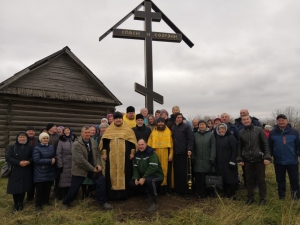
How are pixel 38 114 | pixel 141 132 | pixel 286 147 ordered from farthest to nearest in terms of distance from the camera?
pixel 38 114 < pixel 141 132 < pixel 286 147

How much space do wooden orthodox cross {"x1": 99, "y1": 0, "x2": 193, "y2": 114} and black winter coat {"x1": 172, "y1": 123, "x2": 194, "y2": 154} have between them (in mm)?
2440

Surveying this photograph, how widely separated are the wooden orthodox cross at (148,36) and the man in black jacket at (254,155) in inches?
133

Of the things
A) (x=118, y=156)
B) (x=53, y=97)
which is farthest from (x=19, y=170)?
(x=53, y=97)

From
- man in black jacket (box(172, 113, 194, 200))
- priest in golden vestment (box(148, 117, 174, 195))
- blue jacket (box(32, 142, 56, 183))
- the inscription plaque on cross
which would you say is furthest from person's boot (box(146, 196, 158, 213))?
the inscription plaque on cross

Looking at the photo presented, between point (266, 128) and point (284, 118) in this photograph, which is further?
point (266, 128)

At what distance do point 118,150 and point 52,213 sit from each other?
166cm

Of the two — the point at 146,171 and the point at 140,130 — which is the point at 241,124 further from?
the point at 146,171

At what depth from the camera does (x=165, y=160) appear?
212 inches

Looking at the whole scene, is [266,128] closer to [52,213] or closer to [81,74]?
[52,213]

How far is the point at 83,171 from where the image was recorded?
4.87 meters

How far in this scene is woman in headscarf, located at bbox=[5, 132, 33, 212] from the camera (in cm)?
466

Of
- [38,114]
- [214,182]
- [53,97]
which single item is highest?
[53,97]

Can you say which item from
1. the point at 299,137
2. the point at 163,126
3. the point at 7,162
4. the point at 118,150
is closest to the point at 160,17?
the point at 163,126

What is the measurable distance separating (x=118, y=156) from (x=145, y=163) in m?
0.65
